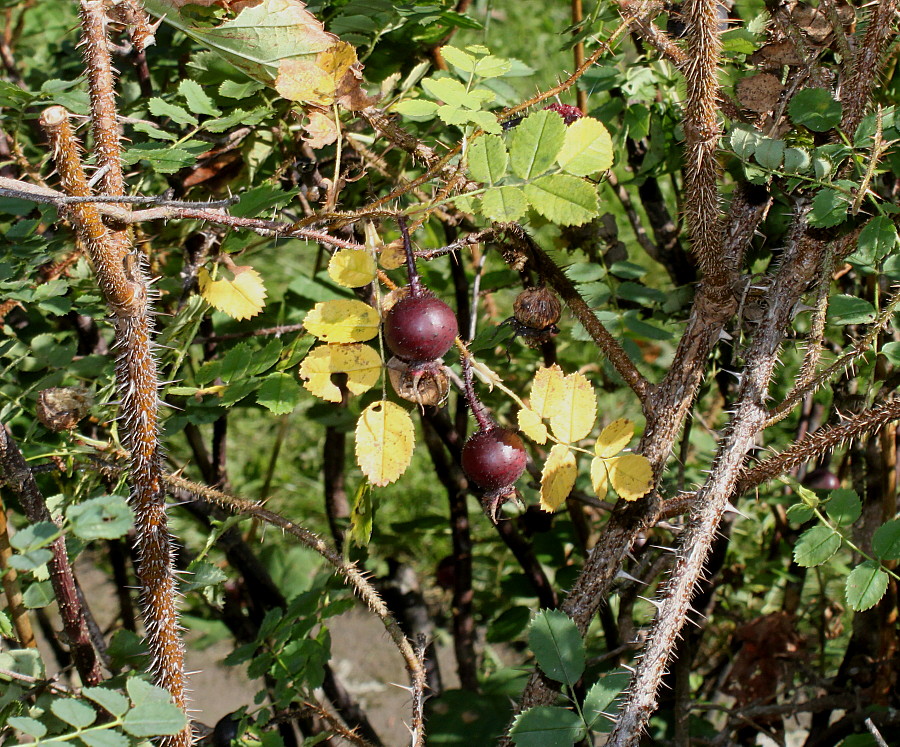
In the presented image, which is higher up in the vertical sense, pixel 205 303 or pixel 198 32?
pixel 198 32

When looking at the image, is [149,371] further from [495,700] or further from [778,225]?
[495,700]

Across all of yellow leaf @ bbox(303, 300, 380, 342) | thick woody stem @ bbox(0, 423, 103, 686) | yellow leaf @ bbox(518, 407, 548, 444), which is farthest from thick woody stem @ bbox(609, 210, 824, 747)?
thick woody stem @ bbox(0, 423, 103, 686)

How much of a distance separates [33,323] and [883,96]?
5.63 ft

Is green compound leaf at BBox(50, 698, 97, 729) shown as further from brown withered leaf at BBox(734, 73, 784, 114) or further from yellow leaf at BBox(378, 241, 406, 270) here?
brown withered leaf at BBox(734, 73, 784, 114)

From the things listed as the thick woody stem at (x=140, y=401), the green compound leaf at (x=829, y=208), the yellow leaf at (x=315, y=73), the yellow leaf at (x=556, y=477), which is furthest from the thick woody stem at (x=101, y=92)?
the green compound leaf at (x=829, y=208)

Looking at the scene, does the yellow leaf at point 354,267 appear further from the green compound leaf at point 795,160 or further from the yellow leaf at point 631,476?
the green compound leaf at point 795,160

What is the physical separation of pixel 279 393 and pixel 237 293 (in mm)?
174

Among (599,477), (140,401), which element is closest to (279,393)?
(140,401)

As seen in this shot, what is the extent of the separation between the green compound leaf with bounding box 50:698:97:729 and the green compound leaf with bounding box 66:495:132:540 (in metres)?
0.22

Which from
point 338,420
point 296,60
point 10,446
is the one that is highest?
point 296,60

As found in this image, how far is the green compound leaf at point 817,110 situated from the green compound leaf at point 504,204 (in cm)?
49

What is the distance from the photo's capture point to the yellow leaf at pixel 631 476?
122cm

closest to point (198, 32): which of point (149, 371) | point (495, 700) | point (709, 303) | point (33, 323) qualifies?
point (149, 371)

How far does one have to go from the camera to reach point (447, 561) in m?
2.55
